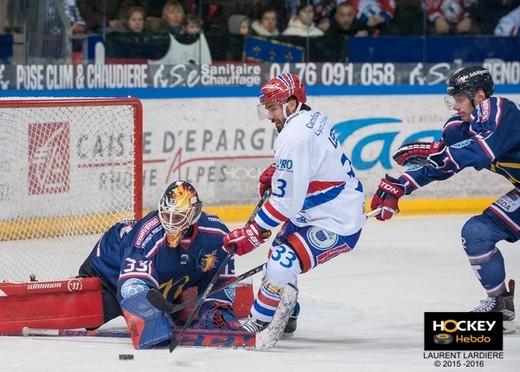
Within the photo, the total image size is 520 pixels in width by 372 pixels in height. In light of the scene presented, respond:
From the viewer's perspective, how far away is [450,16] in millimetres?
11703

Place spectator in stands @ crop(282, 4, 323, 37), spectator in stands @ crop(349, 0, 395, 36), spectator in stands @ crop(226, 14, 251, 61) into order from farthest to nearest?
Result: spectator in stands @ crop(349, 0, 395, 36)
spectator in stands @ crop(282, 4, 323, 37)
spectator in stands @ crop(226, 14, 251, 61)

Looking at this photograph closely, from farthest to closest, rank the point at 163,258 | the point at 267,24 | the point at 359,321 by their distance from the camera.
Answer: the point at 267,24
the point at 359,321
the point at 163,258

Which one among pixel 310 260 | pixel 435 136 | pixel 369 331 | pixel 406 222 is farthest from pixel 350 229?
pixel 435 136

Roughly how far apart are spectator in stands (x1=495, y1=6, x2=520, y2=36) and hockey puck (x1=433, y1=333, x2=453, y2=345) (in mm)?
6218

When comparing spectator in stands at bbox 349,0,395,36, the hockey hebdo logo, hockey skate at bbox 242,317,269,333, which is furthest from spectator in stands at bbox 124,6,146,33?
the hockey hebdo logo

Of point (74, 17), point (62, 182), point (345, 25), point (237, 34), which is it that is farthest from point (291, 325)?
point (345, 25)

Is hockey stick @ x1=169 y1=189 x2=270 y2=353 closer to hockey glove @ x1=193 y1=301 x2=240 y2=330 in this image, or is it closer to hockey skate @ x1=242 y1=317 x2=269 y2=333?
hockey glove @ x1=193 y1=301 x2=240 y2=330

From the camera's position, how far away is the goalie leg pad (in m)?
5.95

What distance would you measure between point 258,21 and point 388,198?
4683 millimetres

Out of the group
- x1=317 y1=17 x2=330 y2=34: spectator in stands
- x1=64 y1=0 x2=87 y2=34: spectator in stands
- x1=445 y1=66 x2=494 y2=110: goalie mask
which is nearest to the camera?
x1=445 y1=66 x2=494 y2=110: goalie mask

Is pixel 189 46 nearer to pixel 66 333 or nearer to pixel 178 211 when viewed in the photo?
pixel 66 333

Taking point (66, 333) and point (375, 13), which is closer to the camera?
point (66, 333)

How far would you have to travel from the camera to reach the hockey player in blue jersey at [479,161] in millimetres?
6391

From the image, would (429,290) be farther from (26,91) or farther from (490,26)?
(490,26)
